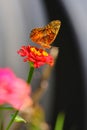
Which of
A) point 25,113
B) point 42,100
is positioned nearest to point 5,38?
point 42,100

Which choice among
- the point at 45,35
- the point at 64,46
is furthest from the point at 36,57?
the point at 64,46

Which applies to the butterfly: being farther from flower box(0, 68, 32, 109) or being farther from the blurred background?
the blurred background

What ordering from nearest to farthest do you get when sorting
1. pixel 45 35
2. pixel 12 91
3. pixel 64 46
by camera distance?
1. pixel 12 91
2. pixel 45 35
3. pixel 64 46

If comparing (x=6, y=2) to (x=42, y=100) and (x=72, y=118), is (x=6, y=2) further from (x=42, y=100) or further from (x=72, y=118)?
(x=72, y=118)

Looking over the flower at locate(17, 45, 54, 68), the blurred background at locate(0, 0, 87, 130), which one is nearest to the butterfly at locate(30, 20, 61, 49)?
the flower at locate(17, 45, 54, 68)

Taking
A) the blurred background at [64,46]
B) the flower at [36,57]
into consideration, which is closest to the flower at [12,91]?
the flower at [36,57]

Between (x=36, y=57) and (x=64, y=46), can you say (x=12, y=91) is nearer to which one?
(x=36, y=57)
